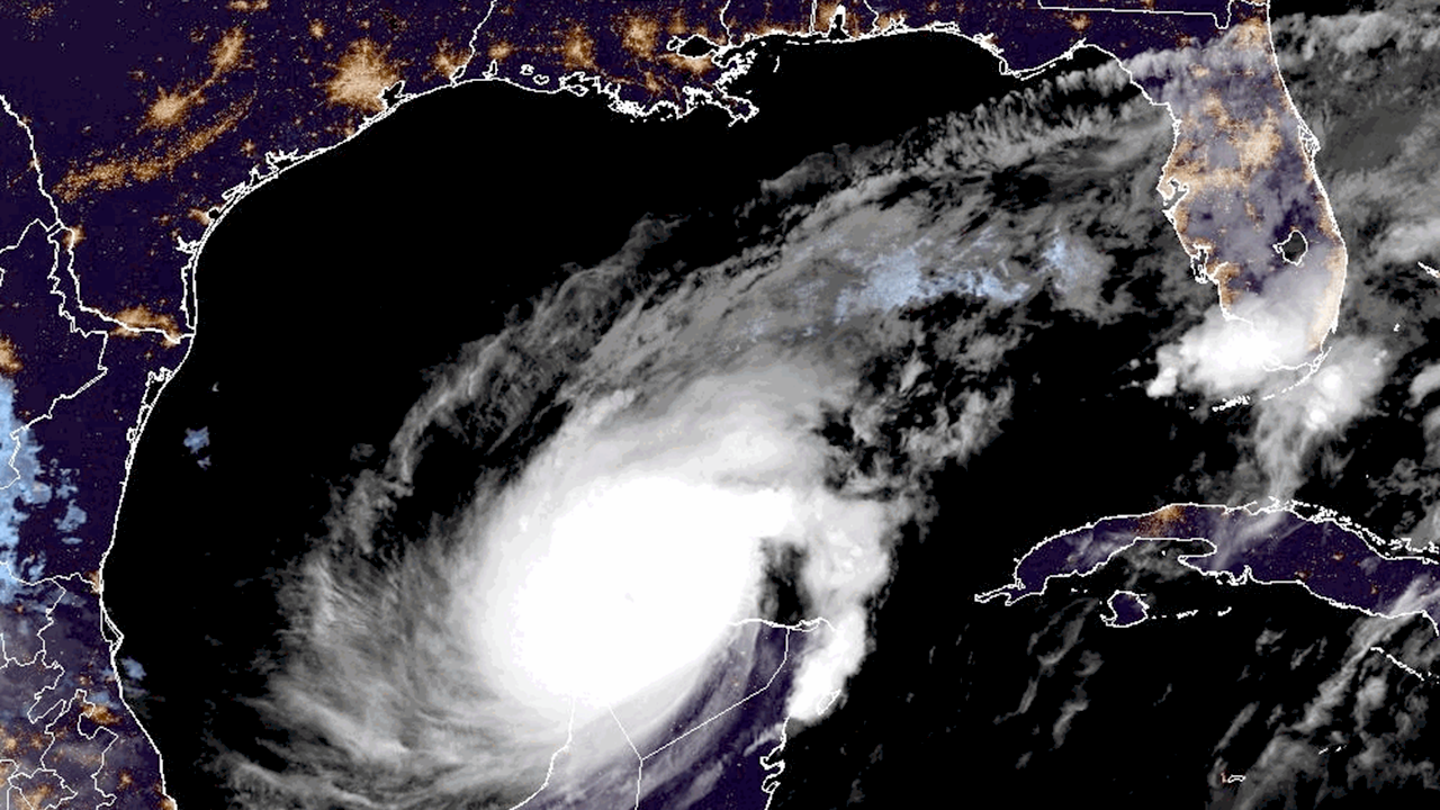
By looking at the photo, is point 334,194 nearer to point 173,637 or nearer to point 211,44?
point 211,44

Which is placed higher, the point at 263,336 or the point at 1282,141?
the point at 263,336

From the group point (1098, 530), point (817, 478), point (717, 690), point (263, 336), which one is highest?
point (263, 336)

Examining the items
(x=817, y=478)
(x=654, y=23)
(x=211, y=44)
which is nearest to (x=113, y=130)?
(x=211, y=44)

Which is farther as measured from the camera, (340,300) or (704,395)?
(704,395)

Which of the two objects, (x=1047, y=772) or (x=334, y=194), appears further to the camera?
(x=1047, y=772)

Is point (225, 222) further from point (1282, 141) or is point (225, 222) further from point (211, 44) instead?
point (1282, 141)

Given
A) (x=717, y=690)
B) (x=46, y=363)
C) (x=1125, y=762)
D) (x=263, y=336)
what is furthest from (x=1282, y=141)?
(x=46, y=363)

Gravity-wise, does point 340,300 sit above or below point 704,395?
above
